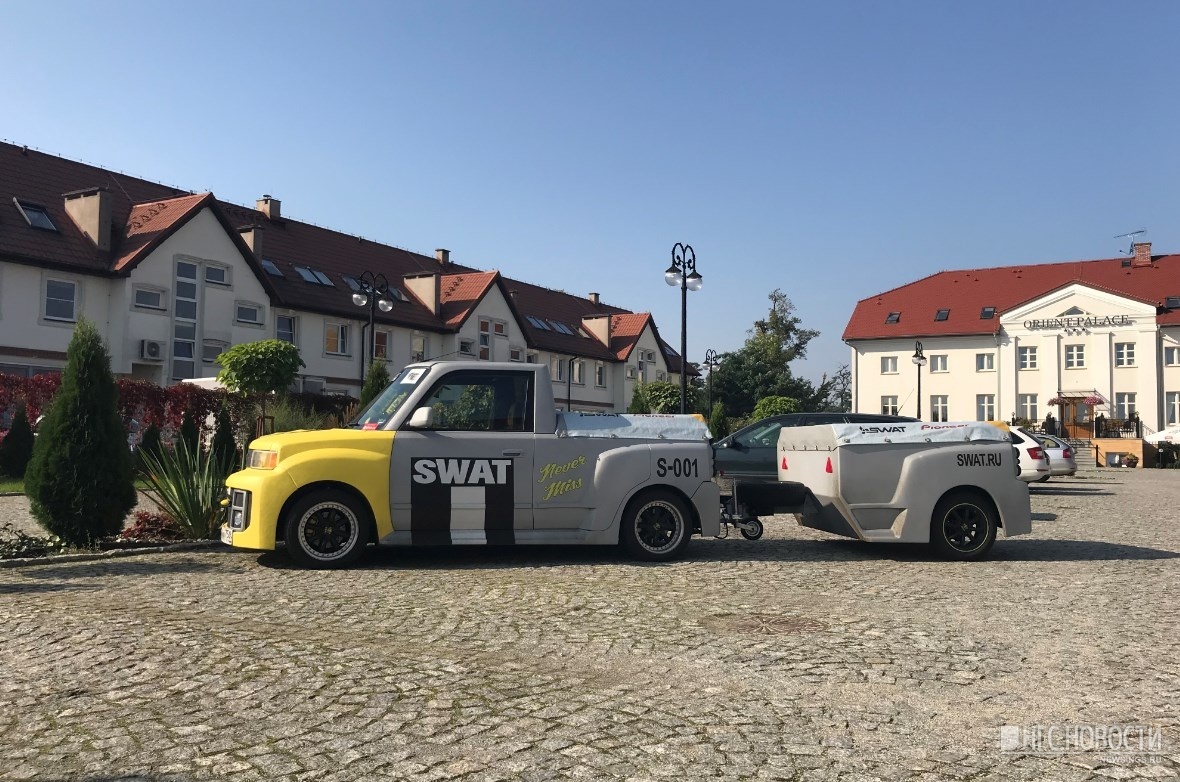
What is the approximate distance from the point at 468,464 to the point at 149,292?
27.8 m

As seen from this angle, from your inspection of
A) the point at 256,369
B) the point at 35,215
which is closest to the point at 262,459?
the point at 256,369

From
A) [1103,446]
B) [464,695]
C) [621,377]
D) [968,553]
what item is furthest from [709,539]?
[621,377]

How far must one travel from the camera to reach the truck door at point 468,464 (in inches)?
381

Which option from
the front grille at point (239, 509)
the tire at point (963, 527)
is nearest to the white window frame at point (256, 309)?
the front grille at point (239, 509)

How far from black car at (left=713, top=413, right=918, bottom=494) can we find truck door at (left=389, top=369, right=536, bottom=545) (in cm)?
635

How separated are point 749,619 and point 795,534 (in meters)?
6.82

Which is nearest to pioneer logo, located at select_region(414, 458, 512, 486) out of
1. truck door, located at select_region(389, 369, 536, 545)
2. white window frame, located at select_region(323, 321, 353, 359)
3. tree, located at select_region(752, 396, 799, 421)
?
truck door, located at select_region(389, 369, 536, 545)

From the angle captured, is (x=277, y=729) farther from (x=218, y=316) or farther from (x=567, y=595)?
(x=218, y=316)

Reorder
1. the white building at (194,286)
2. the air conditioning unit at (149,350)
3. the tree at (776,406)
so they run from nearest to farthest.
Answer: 1. the white building at (194,286)
2. the air conditioning unit at (149,350)
3. the tree at (776,406)

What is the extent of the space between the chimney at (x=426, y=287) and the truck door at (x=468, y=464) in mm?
37447

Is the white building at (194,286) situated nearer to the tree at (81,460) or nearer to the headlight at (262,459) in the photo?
the tree at (81,460)

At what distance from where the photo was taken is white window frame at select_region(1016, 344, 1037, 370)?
207ft

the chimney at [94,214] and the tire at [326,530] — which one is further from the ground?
the chimney at [94,214]

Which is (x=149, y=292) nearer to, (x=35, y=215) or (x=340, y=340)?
(x=35, y=215)
